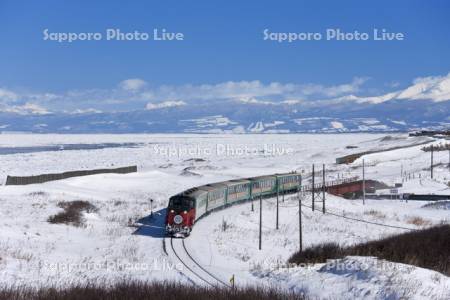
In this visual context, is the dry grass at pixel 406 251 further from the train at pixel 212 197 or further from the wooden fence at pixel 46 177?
the wooden fence at pixel 46 177

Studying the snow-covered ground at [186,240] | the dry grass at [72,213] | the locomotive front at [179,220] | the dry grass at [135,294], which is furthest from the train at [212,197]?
the dry grass at [135,294]

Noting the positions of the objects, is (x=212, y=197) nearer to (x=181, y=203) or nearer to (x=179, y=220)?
(x=181, y=203)

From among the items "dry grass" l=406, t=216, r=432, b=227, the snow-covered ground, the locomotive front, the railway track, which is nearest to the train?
the locomotive front

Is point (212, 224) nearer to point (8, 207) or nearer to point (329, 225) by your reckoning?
point (329, 225)

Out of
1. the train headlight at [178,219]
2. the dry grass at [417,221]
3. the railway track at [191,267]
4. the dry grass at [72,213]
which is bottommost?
the dry grass at [417,221]

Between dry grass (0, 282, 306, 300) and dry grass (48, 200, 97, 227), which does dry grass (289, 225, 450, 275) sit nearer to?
dry grass (0, 282, 306, 300)

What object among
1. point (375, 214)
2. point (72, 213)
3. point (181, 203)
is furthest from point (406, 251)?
point (375, 214)
